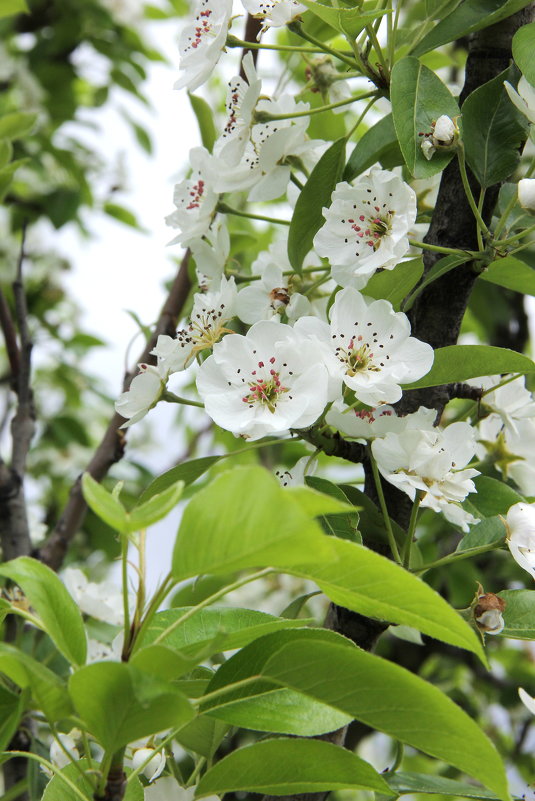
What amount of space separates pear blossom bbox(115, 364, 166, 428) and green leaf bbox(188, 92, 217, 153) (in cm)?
41

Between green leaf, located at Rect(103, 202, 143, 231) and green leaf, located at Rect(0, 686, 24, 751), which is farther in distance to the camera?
green leaf, located at Rect(103, 202, 143, 231)

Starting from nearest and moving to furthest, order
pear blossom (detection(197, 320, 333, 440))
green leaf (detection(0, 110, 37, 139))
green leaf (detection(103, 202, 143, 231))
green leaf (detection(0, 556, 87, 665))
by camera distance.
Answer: green leaf (detection(0, 556, 87, 665)) < pear blossom (detection(197, 320, 333, 440)) < green leaf (detection(0, 110, 37, 139)) < green leaf (detection(103, 202, 143, 231))

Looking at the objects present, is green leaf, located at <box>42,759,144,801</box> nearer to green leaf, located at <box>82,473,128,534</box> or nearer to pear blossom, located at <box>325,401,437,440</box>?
green leaf, located at <box>82,473,128,534</box>

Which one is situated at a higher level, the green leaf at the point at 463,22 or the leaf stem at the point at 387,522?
the green leaf at the point at 463,22

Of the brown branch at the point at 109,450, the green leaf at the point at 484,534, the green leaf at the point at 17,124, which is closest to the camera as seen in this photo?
the green leaf at the point at 484,534

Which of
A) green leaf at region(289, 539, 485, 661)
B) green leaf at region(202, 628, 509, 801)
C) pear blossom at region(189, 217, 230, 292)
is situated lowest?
green leaf at region(202, 628, 509, 801)

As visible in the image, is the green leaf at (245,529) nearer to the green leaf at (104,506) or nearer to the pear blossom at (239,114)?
the green leaf at (104,506)

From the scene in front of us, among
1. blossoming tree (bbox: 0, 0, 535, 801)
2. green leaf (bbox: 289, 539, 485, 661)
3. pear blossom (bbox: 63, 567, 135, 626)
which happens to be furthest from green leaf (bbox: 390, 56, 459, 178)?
pear blossom (bbox: 63, 567, 135, 626)

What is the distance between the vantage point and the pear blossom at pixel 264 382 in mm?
705

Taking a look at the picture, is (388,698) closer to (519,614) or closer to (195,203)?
(519,614)

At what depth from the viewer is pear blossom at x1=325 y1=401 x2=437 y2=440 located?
0.75m

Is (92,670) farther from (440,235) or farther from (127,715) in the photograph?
(440,235)

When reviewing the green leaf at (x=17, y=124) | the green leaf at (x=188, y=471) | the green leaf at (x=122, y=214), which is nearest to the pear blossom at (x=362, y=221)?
→ the green leaf at (x=188, y=471)

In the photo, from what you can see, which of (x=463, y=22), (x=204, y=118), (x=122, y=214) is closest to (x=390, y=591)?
(x=463, y=22)
